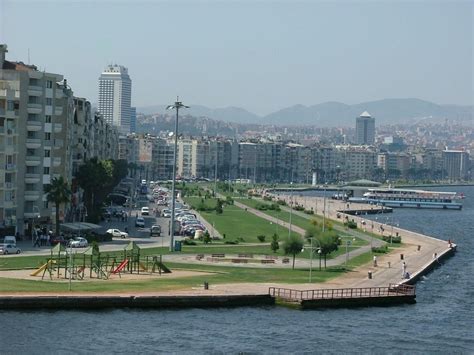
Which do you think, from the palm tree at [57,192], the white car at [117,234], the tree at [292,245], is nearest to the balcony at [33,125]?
the palm tree at [57,192]

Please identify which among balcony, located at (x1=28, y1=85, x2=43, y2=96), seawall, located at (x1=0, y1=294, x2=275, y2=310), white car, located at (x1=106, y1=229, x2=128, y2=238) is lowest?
seawall, located at (x1=0, y1=294, x2=275, y2=310)

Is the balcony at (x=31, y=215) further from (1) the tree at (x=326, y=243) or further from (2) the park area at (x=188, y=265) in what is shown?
(1) the tree at (x=326, y=243)

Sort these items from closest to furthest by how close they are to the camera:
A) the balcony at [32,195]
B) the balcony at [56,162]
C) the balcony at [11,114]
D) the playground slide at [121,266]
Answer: the playground slide at [121,266]
the balcony at [11,114]
the balcony at [32,195]
the balcony at [56,162]

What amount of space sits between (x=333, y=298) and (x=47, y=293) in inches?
619

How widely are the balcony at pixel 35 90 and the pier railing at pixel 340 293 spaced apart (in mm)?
35522

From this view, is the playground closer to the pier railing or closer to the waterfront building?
the pier railing

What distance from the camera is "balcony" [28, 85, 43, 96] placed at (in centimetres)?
9338

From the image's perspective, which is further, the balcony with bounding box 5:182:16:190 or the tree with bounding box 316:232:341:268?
the balcony with bounding box 5:182:16:190

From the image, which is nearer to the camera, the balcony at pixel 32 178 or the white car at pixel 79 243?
the white car at pixel 79 243

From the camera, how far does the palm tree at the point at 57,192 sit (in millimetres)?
92000

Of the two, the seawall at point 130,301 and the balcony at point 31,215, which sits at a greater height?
the balcony at point 31,215

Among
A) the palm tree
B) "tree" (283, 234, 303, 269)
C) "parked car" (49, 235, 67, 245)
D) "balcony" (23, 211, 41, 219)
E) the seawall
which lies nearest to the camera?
the seawall

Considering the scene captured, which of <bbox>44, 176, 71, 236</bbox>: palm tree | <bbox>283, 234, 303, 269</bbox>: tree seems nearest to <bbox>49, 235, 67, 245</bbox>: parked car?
<bbox>44, 176, 71, 236</bbox>: palm tree

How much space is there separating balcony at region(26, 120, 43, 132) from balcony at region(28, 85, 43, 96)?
2.23 meters
